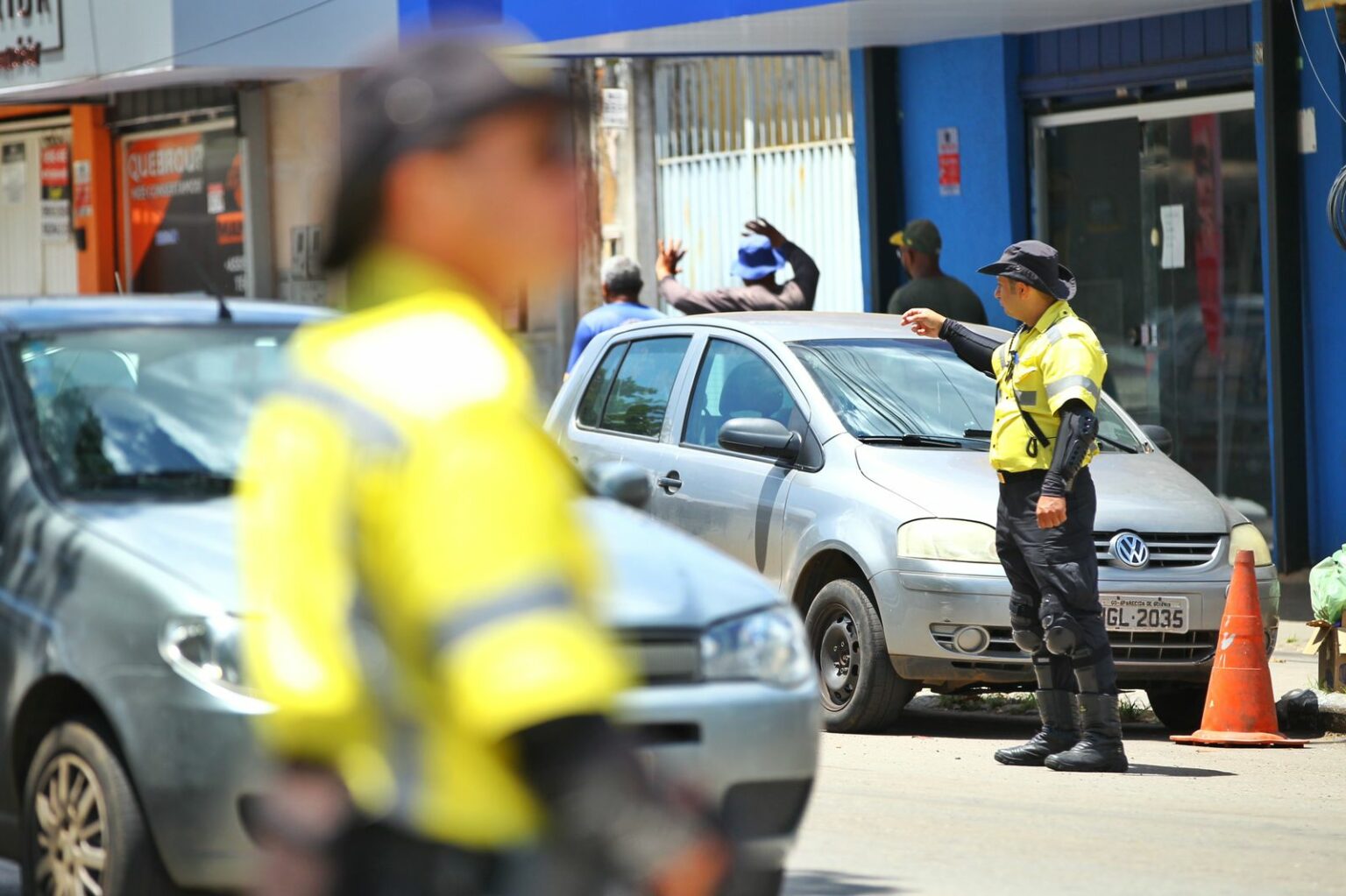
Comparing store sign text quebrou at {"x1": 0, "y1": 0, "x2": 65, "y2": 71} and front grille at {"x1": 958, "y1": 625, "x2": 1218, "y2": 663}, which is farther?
store sign text quebrou at {"x1": 0, "y1": 0, "x2": 65, "y2": 71}

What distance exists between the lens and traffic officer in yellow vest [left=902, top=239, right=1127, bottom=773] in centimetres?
782

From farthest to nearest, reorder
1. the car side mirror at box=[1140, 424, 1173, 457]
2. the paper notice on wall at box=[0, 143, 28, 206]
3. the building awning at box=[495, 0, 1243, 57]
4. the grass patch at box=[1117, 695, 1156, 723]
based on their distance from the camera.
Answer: the paper notice on wall at box=[0, 143, 28, 206] < the building awning at box=[495, 0, 1243, 57] < the grass patch at box=[1117, 695, 1156, 723] < the car side mirror at box=[1140, 424, 1173, 457]

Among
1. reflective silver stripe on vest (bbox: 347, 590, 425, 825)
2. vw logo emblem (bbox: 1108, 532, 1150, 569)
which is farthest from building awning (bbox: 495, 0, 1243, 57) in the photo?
reflective silver stripe on vest (bbox: 347, 590, 425, 825)

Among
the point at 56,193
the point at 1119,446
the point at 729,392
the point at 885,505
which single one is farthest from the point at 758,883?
the point at 56,193

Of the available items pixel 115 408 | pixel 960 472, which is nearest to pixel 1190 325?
pixel 960 472

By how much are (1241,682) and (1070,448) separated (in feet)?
5.14

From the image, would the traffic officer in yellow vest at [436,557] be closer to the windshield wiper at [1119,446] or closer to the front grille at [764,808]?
the front grille at [764,808]

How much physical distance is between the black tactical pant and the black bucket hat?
0.68m

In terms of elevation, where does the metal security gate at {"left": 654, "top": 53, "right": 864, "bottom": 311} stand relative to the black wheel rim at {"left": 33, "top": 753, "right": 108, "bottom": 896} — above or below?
above

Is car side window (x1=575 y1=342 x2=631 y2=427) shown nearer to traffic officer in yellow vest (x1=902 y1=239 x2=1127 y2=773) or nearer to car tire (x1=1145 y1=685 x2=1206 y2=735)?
traffic officer in yellow vest (x1=902 y1=239 x2=1127 y2=773)

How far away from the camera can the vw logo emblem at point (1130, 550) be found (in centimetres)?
873

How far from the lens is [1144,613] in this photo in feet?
28.7

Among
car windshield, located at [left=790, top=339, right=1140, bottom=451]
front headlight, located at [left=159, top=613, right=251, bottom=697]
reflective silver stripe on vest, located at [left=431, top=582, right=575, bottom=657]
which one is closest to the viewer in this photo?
reflective silver stripe on vest, located at [left=431, top=582, right=575, bottom=657]

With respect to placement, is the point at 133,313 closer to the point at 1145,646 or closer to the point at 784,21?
the point at 1145,646
